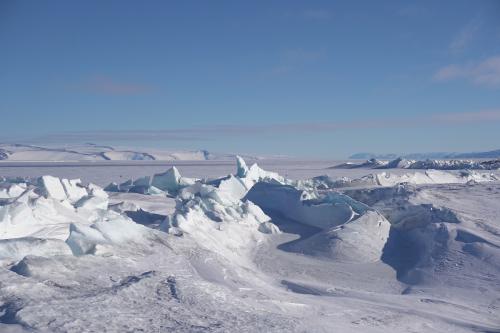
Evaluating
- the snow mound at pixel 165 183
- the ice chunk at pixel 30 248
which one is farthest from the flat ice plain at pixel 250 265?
the snow mound at pixel 165 183

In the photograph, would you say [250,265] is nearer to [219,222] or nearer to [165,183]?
[219,222]

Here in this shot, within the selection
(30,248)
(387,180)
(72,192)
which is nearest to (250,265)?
(30,248)

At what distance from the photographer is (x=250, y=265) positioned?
21.2 ft

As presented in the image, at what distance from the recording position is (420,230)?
788 centimetres

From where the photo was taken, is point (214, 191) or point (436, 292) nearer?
point (436, 292)

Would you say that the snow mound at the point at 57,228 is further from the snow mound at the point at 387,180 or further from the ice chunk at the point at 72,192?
the snow mound at the point at 387,180

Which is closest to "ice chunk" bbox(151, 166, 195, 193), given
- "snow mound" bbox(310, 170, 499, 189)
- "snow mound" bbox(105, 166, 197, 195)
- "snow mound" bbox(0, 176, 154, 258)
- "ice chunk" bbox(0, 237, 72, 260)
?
"snow mound" bbox(105, 166, 197, 195)

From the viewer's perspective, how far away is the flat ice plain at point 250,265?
12.9 ft

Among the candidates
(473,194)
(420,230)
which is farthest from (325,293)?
(473,194)

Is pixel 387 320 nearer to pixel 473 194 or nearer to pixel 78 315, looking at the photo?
pixel 78 315

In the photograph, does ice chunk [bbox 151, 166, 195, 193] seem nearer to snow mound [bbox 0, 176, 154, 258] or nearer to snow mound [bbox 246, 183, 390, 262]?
snow mound [bbox 246, 183, 390, 262]

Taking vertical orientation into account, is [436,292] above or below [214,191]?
below

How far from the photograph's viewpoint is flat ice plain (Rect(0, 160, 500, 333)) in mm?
3922

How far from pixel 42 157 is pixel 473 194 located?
71056 millimetres
